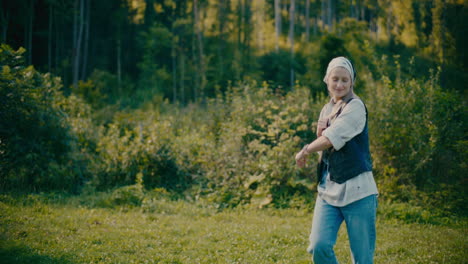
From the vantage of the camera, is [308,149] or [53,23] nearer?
[308,149]

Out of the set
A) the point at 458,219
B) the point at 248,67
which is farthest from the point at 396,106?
the point at 248,67

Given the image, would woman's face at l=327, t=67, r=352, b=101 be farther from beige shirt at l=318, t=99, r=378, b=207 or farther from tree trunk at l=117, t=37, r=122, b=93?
tree trunk at l=117, t=37, r=122, b=93

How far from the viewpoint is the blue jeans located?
2969 mm

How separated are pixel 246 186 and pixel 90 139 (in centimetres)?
510

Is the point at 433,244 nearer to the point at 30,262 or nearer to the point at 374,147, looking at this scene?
the point at 374,147

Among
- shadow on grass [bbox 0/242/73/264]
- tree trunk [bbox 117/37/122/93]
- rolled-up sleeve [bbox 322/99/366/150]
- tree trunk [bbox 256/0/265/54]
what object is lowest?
shadow on grass [bbox 0/242/73/264]

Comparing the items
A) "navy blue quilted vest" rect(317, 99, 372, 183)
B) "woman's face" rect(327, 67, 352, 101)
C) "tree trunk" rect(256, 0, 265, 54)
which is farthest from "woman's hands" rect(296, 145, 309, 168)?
"tree trunk" rect(256, 0, 265, 54)

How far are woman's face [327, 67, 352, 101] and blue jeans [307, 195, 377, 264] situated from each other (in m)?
0.95

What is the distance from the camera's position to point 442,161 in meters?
7.97

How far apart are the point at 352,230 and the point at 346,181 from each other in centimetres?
42

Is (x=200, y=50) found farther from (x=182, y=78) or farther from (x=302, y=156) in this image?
(x=302, y=156)

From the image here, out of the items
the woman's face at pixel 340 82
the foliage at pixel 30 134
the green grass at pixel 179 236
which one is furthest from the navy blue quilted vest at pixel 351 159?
the foliage at pixel 30 134

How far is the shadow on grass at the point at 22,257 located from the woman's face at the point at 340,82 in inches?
153

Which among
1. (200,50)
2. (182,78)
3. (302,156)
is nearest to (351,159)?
(302,156)
